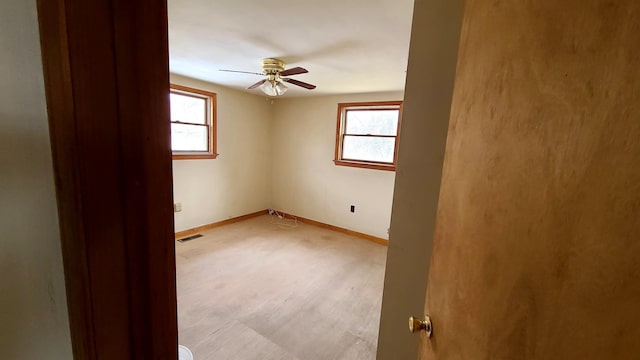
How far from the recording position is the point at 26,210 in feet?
1.25

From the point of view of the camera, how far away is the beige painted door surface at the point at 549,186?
0.33m

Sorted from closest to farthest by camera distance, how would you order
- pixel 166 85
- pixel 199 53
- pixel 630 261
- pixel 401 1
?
pixel 630 261 < pixel 166 85 < pixel 401 1 < pixel 199 53

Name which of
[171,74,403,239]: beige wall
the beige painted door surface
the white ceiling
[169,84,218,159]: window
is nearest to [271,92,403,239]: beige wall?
[171,74,403,239]: beige wall

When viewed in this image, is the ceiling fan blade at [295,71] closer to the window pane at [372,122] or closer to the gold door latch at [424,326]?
the window pane at [372,122]

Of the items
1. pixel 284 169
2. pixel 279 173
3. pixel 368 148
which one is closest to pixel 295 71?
pixel 368 148

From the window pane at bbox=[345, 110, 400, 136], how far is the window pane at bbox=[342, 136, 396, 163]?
0.10 meters

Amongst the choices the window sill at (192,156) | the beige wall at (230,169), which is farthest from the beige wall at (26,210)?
the beige wall at (230,169)

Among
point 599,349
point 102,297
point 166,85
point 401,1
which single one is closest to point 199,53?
point 401,1

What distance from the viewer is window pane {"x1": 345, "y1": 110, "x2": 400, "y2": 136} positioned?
12.7 ft

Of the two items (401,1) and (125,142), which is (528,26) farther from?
(401,1)

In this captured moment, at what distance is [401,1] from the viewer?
4.77 ft

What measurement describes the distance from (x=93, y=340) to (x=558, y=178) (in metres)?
0.76

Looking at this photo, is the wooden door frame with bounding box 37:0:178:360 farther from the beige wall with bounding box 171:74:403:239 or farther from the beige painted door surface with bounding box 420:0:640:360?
the beige wall with bounding box 171:74:403:239

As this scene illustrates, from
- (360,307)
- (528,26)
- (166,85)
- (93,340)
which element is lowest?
(360,307)
